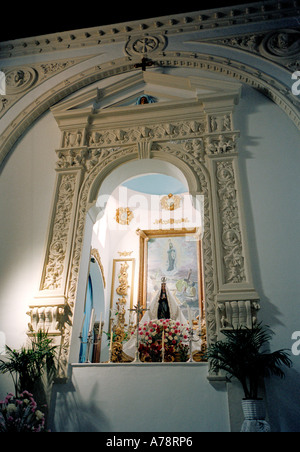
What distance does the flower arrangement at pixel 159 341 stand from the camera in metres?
5.06

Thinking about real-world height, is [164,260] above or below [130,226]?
below

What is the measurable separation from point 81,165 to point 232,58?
3754mm

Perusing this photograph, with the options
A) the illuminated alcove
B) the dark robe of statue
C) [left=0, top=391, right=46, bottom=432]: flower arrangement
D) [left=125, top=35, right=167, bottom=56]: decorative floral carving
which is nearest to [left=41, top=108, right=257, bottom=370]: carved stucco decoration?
[left=0, top=391, right=46, bottom=432]: flower arrangement

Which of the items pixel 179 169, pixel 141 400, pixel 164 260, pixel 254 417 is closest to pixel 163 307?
pixel 164 260

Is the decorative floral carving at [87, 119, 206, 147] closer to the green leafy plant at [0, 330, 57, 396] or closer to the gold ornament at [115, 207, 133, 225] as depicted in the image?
the green leafy plant at [0, 330, 57, 396]

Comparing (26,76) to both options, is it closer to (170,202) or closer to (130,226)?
(130,226)

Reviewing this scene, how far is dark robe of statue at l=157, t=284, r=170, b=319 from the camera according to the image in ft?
25.8

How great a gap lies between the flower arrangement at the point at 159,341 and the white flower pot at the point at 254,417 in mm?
1549

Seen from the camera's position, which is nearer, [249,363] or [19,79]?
[249,363]

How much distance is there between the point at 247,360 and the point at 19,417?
2536 mm

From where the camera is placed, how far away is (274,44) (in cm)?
680

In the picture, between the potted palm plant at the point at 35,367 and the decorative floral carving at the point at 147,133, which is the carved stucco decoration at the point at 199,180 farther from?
the potted palm plant at the point at 35,367

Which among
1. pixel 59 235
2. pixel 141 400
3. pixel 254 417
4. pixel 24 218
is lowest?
pixel 254 417

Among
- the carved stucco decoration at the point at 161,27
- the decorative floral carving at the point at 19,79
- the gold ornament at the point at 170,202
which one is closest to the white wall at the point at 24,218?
the decorative floral carving at the point at 19,79
